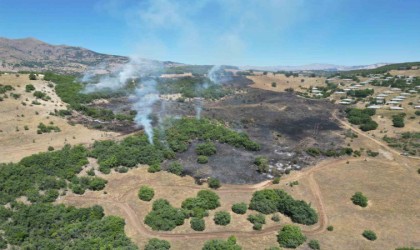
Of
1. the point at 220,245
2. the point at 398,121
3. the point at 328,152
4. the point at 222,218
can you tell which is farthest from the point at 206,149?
the point at 398,121

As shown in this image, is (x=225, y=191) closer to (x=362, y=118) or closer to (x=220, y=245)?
(x=220, y=245)

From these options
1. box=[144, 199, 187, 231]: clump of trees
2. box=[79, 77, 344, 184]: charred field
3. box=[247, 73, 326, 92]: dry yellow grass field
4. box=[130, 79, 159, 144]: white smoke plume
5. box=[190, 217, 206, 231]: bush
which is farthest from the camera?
box=[247, 73, 326, 92]: dry yellow grass field

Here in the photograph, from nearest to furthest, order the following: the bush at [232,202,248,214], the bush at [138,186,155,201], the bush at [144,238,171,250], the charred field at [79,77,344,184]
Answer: the bush at [144,238,171,250] < the bush at [232,202,248,214] < the bush at [138,186,155,201] < the charred field at [79,77,344,184]

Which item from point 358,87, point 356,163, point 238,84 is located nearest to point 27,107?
point 356,163

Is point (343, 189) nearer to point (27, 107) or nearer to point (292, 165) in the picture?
point (292, 165)

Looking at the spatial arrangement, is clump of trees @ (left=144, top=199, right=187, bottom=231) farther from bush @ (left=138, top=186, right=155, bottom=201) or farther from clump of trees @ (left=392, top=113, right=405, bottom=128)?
clump of trees @ (left=392, top=113, right=405, bottom=128)

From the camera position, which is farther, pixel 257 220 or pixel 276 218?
pixel 276 218

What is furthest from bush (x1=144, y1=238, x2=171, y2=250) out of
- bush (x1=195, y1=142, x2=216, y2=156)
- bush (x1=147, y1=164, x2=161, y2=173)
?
bush (x1=195, y1=142, x2=216, y2=156)

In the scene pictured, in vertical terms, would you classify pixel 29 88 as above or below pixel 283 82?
above
